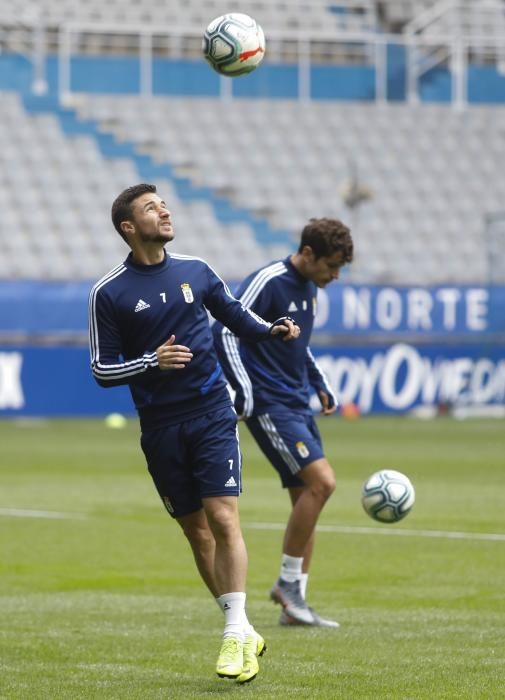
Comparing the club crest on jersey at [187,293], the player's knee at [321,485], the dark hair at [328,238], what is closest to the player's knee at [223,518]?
the club crest on jersey at [187,293]

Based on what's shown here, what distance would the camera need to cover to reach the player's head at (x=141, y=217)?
674 centimetres

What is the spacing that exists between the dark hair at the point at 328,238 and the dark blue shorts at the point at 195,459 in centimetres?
182

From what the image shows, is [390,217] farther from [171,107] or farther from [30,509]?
[30,509]

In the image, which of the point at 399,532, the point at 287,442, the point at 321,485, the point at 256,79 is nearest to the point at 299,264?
the point at 287,442

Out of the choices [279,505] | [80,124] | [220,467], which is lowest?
[279,505]

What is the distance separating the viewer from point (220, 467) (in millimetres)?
6715

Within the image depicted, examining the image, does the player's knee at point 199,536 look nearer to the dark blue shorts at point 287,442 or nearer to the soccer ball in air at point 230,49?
the dark blue shorts at point 287,442

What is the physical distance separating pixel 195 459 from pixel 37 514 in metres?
7.55

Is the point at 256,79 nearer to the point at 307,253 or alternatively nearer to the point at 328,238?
the point at 307,253

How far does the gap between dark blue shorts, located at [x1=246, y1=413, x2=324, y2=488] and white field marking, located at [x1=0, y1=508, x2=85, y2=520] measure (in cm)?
532

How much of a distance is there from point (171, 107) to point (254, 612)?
27562mm

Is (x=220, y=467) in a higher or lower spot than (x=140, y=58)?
lower

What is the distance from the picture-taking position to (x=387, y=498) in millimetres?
8742

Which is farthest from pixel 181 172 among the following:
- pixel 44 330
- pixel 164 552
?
pixel 164 552
